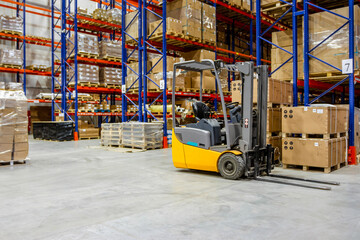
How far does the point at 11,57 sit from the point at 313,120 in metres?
15.1

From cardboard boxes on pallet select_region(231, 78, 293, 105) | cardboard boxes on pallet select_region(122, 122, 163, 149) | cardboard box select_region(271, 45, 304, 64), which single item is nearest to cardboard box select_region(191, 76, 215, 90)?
cardboard boxes on pallet select_region(122, 122, 163, 149)

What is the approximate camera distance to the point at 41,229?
304cm

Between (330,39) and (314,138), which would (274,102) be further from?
(330,39)

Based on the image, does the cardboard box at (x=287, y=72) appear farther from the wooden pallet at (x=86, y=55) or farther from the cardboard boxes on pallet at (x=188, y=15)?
the wooden pallet at (x=86, y=55)

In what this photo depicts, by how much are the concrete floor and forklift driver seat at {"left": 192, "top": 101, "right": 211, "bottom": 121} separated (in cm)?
106

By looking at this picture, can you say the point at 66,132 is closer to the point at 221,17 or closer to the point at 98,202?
the point at 221,17

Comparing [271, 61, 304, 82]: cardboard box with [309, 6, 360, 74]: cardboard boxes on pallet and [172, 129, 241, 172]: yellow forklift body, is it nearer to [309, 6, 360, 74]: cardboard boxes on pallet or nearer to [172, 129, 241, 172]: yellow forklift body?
A: [309, 6, 360, 74]: cardboard boxes on pallet

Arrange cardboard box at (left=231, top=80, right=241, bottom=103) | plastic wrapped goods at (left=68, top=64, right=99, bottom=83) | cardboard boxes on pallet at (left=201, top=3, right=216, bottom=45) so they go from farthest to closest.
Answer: plastic wrapped goods at (left=68, top=64, right=99, bottom=83) → cardboard boxes on pallet at (left=201, top=3, right=216, bottom=45) → cardboard box at (left=231, top=80, right=241, bottom=103)

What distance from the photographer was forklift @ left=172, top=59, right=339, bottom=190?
522 centimetres

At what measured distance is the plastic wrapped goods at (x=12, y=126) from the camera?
6848 millimetres

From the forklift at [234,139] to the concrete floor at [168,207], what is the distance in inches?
11.0

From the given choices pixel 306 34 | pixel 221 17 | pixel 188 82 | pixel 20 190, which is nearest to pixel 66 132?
pixel 188 82

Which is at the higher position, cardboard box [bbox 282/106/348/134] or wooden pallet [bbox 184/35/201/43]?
wooden pallet [bbox 184/35/201/43]

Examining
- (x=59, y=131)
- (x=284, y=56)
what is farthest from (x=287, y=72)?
(x=59, y=131)
